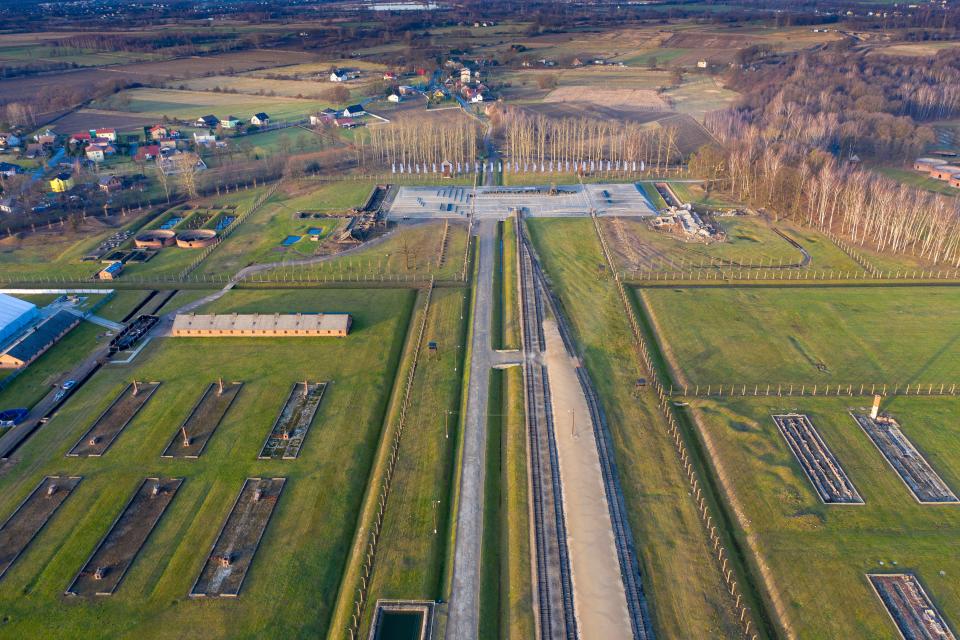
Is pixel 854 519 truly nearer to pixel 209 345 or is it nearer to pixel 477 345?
pixel 477 345

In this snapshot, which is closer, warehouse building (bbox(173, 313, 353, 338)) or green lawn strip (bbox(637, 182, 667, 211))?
warehouse building (bbox(173, 313, 353, 338))

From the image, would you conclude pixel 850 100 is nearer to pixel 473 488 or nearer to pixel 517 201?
pixel 517 201

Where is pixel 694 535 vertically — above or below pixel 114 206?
below

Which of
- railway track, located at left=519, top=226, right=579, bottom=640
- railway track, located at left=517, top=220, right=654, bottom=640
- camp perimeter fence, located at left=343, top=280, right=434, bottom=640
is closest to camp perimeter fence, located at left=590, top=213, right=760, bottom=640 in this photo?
railway track, located at left=517, top=220, right=654, bottom=640

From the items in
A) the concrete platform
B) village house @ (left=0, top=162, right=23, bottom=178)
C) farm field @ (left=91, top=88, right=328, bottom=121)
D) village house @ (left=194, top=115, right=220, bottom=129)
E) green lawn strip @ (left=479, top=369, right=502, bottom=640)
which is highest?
farm field @ (left=91, top=88, right=328, bottom=121)

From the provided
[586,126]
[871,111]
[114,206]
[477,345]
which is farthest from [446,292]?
[871,111]

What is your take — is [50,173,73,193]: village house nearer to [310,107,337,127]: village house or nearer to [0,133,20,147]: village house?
[0,133,20,147]: village house
